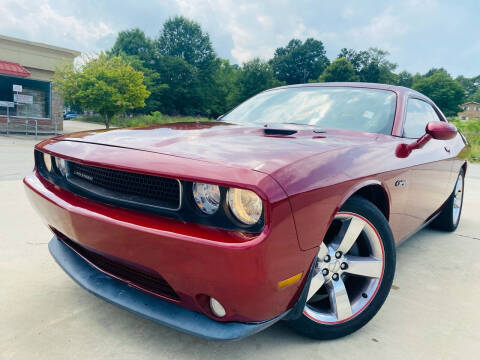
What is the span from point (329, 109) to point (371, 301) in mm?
1339

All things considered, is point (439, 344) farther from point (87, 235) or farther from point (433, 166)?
point (87, 235)

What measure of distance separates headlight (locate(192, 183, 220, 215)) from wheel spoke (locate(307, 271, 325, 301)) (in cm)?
53

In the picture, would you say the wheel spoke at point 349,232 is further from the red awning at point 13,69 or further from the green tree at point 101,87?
the red awning at point 13,69

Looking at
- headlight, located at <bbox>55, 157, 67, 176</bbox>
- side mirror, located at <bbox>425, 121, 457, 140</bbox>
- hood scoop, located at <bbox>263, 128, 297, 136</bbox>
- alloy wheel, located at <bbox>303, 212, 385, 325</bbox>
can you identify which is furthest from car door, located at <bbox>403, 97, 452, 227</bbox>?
headlight, located at <bbox>55, 157, 67, 176</bbox>

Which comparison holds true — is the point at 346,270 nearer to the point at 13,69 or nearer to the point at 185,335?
the point at 185,335

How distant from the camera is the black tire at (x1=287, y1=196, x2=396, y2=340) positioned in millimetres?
1575

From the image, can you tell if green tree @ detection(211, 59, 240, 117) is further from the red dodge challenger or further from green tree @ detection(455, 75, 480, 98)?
green tree @ detection(455, 75, 480, 98)

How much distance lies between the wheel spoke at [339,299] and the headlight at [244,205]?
25.6 inches

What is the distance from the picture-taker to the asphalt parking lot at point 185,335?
60.6 inches

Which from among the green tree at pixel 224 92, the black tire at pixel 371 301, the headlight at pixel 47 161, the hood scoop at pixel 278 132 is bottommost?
the black tire at pixel 371 301

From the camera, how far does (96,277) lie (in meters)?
1.63

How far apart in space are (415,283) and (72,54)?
20.4 meters

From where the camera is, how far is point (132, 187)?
1.46 m

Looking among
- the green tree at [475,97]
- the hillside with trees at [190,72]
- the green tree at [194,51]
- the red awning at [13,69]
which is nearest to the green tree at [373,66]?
the hillside with trees at [190,72]
